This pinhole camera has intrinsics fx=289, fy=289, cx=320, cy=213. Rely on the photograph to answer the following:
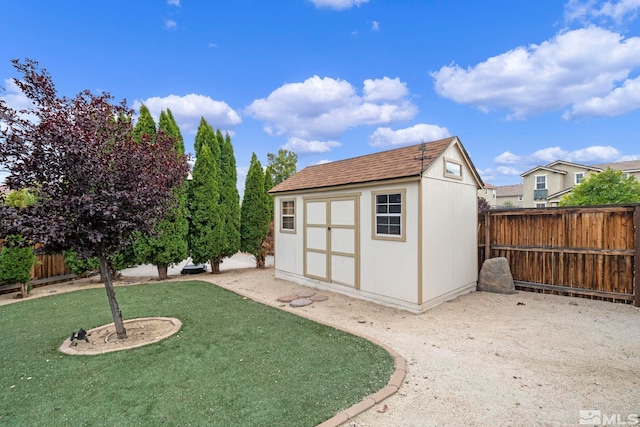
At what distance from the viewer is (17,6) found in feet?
19.7

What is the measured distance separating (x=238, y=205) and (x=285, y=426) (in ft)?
30.9

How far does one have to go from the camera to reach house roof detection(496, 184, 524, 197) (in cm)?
3591

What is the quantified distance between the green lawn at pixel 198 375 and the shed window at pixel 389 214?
2.70 meters

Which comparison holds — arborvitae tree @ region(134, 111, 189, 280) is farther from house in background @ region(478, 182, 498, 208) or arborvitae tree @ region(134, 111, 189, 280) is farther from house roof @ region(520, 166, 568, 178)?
house in background @ region(478, 182, 498, 208)

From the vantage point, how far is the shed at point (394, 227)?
616 centimetres

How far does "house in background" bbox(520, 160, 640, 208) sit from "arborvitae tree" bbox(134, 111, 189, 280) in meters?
27.9

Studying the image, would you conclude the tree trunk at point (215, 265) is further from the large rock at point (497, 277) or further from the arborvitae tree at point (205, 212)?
the large rock at point (497, 277)

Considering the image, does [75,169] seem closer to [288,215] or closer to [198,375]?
[198,375]

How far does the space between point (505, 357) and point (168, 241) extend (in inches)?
368

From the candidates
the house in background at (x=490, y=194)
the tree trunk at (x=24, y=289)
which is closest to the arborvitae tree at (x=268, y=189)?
the tree trunk at (x=24, y=289)

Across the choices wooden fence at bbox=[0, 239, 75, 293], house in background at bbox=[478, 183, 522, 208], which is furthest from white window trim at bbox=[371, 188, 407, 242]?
house in background at bbox=[478, 183, 522, 208]


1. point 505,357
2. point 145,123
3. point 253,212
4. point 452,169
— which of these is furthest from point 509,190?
point 145,123

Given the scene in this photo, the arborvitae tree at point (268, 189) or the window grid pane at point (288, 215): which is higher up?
the arborvitae tree at point (268, 189)

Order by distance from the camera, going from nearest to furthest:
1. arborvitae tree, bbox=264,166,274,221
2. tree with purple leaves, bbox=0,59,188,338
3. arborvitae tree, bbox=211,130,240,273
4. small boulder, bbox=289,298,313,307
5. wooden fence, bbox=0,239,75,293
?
1. tree with purple leaves, bbox=0,59,188,338
2. small boulder, bbox=289,298,313,307
3. wooden fence, bbox=0,239,75,293
4. arborvitae tree, bbox=211,130,240,273
5. arborvitae tree, bbox=264,166,274,221
